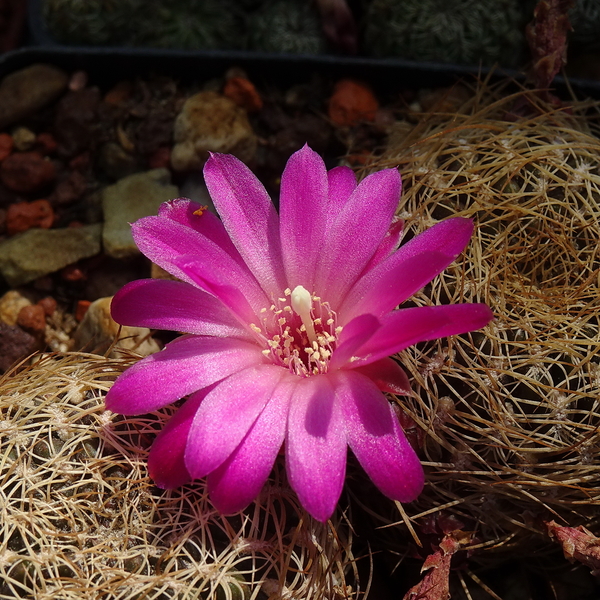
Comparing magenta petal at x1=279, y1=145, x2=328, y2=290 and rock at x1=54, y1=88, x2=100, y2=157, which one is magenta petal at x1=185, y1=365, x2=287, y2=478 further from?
rock at x1=54, y1=88, x2=100, y2=157

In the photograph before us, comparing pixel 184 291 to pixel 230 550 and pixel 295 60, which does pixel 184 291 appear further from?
pixel 295 60

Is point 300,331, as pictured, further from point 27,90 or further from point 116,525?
point 27,90

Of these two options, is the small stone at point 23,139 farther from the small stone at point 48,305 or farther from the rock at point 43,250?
the small stone at point 48,305

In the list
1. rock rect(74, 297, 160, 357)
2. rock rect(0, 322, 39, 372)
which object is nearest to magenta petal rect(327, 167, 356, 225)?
rock rect(74, 297, 160, 357)

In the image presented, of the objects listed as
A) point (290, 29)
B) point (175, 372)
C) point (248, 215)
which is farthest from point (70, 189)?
point (175, 372)

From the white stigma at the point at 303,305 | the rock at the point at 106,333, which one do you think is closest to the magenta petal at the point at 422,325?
the white stigma at the point at 303,305
